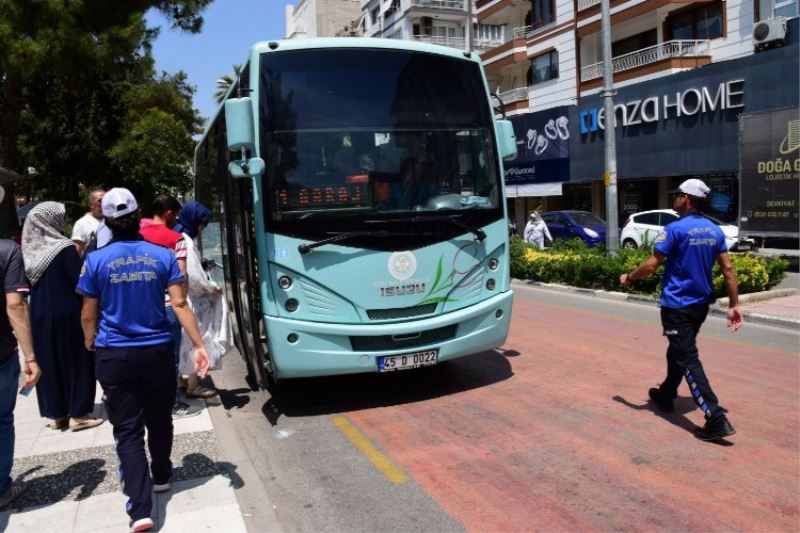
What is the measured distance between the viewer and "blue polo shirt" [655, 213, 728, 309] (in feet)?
17.1

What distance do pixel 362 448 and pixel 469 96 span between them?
11.3 feet

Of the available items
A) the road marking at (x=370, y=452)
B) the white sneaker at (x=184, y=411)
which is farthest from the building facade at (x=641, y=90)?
the white sneaker at (x=184, y=411)

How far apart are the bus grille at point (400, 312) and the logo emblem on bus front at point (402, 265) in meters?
0.29

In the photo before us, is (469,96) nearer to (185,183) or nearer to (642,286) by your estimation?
(642,286)

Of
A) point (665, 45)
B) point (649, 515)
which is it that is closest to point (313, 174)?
point (649, 515)

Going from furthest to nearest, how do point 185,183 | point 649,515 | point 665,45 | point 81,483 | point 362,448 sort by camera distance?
point 185,183
point 665,45
point 362,448
point 81,483
point 649,515

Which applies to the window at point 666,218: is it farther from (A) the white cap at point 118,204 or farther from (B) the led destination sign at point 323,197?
(A) the white cap at point 118,204

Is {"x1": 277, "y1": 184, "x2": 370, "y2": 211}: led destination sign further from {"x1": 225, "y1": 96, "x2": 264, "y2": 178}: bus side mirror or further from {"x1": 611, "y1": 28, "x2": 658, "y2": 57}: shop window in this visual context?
{"x1": 611, "y1": 28, "x2": 658, "y2": 57}: shop window

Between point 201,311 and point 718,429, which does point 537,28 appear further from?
point 718,429

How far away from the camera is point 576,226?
2400 cm

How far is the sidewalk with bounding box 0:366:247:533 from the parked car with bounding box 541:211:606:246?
19.3 m

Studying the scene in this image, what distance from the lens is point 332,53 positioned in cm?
616

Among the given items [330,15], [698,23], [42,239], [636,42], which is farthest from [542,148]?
[330,15]

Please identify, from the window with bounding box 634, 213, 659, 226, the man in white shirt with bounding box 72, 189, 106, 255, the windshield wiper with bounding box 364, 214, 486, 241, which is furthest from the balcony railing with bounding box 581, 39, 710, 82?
the man in white shirt with bounding box 72, 189, 106, 255
